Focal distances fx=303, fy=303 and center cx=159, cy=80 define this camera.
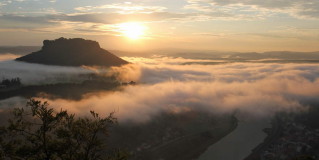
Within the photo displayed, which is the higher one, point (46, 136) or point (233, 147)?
point (46, 136)

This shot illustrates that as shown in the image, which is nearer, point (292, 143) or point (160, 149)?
point (160, 149)

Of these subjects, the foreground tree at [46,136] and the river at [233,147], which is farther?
the river at [233,147]

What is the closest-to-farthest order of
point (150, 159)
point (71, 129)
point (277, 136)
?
point (71, 129), point (150, 159), point (277, 136)

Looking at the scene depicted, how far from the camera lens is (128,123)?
18488 centimetres

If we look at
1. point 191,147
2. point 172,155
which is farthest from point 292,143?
point 172,155

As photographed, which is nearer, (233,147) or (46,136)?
(46,136)

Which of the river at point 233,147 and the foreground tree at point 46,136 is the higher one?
the foreground tree at point 46,136

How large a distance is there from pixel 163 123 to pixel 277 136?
240 ft

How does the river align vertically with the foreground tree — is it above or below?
below

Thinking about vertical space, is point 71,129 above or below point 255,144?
above

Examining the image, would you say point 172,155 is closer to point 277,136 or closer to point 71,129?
point 277,136

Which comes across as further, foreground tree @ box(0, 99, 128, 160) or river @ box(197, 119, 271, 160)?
river @ box(197, 119, 271, 160)

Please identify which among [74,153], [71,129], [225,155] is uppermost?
[71,129]

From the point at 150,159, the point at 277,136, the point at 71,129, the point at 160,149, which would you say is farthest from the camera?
the point at 277,136
